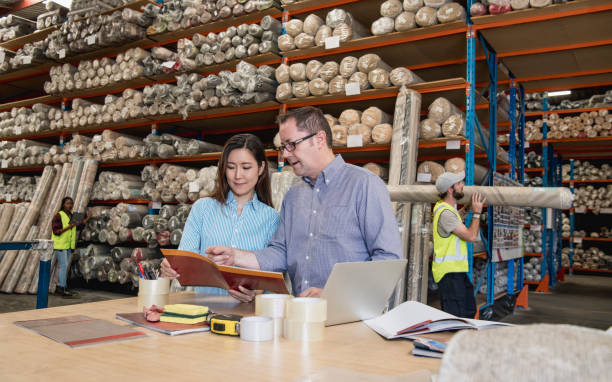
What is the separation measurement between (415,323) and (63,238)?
6.47 m

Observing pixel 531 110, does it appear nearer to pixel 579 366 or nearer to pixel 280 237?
pixel 280 237

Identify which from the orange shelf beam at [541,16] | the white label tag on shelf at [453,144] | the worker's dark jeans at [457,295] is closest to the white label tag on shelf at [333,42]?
the orange shelf beam at [541,16]

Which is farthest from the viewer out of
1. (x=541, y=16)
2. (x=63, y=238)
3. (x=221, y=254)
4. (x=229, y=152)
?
(x=63, y=238)

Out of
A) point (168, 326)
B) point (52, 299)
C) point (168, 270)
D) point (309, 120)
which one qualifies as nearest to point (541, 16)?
point (309, 120)

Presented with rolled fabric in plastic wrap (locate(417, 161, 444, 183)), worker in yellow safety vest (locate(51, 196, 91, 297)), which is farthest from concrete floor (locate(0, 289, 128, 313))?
rolled fabric in plastic wrap (locate(417, 161, 444, 183))

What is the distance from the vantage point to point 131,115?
649 cm

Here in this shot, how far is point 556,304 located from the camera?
6.83 metres

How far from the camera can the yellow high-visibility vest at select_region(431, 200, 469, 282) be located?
12.9 ft

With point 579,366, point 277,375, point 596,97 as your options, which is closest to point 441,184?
point 277,375

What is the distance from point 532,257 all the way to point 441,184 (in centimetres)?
526

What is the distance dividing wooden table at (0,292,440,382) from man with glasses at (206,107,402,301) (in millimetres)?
761

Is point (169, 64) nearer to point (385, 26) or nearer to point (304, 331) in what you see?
point (385, 26)

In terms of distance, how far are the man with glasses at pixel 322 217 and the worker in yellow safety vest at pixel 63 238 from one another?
5381 millimetres

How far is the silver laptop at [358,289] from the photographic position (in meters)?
1.33
